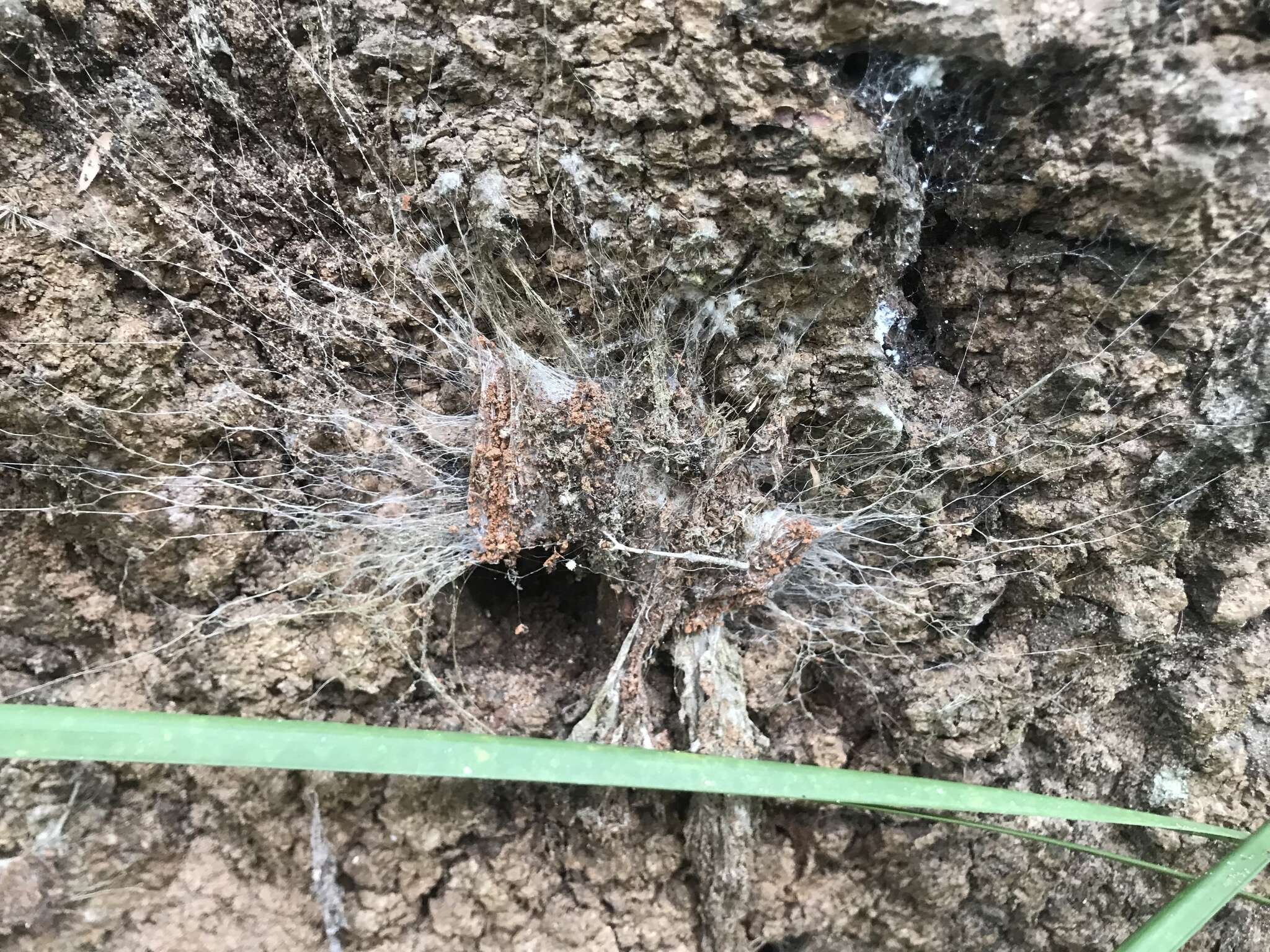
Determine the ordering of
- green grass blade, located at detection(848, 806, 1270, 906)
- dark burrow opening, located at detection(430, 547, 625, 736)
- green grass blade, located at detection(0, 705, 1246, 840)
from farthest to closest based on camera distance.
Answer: dark burrow opening, located at detection(430, 547, 625, 736)
green grass blade, located at detection(848, 806, 1270, 906)
green grass blade, located at detection(0, 705, 1246, 840)

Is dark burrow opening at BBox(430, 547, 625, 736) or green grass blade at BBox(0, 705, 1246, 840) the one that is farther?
dark burrow opening at BBox(430, 547, 625, 736)

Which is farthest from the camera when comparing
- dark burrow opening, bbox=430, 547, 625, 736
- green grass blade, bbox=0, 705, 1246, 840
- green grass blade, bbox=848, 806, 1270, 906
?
dark burrow opening, bbox=430, 547, 625, 736

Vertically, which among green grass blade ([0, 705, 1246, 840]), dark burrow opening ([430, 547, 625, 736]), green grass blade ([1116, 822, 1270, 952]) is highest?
dark burrow opening ([430, 547, 625, 736])

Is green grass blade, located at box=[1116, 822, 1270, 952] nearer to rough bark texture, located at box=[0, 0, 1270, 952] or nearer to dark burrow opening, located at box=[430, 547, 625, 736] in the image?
rough bark texture, located at box=[0, 0, 1270, 952]

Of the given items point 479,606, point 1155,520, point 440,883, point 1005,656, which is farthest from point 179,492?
point 1155,520

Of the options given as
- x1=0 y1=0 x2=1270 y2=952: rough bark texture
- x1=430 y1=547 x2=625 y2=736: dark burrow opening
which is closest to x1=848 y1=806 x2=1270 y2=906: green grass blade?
x1=0 y1=0 x2=1270 y2=952: rough bark texture

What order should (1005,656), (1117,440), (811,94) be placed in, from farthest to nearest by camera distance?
(1005,656) → (1117,440) → (811,94)

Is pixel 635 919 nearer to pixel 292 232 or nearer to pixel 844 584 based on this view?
pixel 844 584
